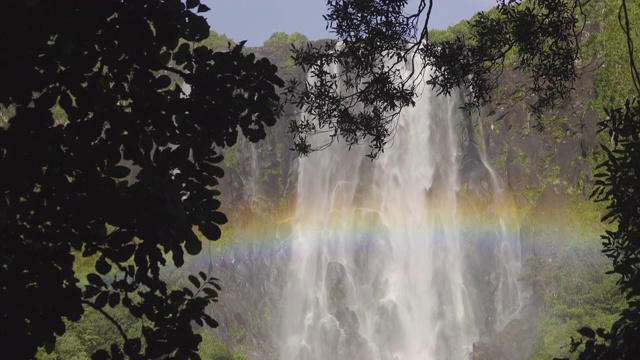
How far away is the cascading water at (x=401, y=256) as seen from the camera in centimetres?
3506

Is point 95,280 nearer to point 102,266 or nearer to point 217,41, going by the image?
point 102,266

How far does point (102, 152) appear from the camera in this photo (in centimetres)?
354

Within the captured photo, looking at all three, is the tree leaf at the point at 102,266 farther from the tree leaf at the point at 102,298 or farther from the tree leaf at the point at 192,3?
the tree leaf at the point at 192,3

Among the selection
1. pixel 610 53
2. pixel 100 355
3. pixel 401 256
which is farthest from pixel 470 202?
pixel 100 355

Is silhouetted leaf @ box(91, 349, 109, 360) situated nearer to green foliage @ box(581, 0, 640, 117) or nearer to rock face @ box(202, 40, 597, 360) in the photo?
rock face @ box(202, 40, 597, 360)

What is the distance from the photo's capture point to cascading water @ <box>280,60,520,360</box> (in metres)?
35.1

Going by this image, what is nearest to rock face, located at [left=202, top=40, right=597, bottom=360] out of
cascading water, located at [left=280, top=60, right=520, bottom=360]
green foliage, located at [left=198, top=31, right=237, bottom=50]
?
cascading water, located at [left=280, top=60, right=520, bottom=360]

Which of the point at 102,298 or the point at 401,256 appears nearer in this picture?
the point at 102,298

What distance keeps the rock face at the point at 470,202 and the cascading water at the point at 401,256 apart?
287 millimetres

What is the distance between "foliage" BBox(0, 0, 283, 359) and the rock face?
93.5 feet

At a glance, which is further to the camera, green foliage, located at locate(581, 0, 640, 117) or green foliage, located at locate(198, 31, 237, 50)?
green foliage, located at locate(198, 31, 237, 50)

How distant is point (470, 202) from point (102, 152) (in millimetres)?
34287

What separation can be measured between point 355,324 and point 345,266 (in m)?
3.29

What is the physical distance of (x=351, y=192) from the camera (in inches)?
1527
